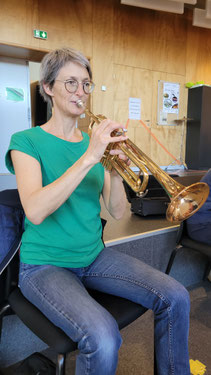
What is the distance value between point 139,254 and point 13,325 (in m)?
0.85

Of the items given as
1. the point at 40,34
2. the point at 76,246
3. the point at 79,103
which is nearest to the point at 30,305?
the point at 76,246

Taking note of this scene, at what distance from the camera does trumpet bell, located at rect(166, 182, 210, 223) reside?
984 mm

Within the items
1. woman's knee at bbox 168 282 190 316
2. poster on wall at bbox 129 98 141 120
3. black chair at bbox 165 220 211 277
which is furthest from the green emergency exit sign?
woman's knee at bbox 168 282 190 316

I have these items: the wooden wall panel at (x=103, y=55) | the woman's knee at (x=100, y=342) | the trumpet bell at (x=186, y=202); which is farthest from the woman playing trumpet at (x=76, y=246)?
the wooden wall panel at (x=103, y=55)

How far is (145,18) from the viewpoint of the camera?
5.38 meters

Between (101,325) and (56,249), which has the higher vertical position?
(56,249)

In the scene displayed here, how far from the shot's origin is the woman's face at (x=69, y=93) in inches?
39.8

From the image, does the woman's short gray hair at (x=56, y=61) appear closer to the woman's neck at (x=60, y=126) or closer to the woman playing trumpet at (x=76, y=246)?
the woman playing trumpet at (x=76, y=246)

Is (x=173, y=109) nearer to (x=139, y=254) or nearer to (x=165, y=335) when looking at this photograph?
(x=139, y=254)

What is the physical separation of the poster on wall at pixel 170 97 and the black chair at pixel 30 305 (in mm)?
5428

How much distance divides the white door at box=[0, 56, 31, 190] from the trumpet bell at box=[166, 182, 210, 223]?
14.1 ft

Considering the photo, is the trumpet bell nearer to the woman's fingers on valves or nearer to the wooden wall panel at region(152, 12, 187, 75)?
the woman's fingers on valves

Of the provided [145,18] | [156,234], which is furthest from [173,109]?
[156,234]

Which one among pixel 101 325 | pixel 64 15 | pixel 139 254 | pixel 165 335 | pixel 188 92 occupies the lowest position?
pixel 139 254
